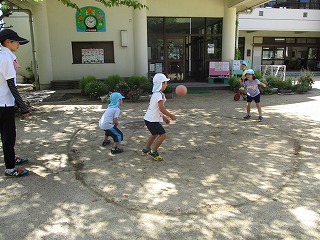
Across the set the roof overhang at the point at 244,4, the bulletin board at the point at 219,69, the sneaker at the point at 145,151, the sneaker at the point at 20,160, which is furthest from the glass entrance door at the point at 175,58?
the sneaker at the point at 20,160

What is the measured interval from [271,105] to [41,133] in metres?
7.16

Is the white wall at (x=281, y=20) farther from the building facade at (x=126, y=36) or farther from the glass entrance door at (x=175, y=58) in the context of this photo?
the glass entrance door at (x=175, y=58)

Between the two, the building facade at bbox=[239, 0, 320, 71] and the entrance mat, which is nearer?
the entrance mat

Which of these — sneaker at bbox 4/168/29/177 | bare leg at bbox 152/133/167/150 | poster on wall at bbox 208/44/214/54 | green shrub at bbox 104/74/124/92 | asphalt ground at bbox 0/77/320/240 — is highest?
poster on wall at bbox 208/44/214/54

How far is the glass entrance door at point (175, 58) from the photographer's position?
15.2m

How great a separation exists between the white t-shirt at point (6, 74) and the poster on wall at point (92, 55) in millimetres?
10117

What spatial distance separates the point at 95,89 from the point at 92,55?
11.4 ft

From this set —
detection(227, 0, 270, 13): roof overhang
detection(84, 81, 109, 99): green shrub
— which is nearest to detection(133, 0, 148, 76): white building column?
Result: detection(84, 81, 109, 99): green shrub

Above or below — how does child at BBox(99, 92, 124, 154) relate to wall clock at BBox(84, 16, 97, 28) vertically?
below

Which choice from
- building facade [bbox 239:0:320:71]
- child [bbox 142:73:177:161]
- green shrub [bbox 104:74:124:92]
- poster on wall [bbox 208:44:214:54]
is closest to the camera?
child [bbox 142:73:177:161]

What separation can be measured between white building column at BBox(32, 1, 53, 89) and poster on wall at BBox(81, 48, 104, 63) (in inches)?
60.6

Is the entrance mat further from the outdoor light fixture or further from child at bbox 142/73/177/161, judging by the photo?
child at bbox 142/73/177/161

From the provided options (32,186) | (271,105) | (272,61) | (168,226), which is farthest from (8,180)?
(272,61)

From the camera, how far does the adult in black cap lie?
12.9 ft
